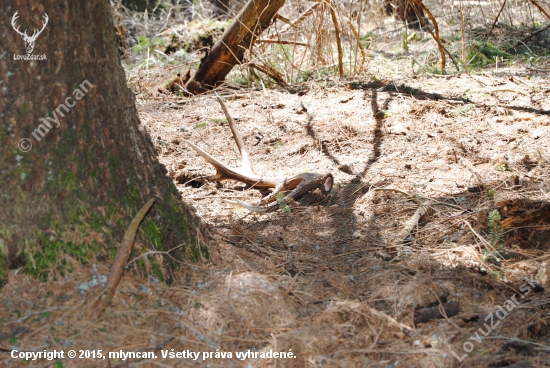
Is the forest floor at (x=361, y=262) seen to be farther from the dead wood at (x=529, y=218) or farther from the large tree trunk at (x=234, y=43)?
the large tree trunk at (x=234, y=43)

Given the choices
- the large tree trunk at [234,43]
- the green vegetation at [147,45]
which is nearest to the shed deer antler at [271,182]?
the large tree trunk at [234,43]

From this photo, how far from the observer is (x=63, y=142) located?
2.51 meters

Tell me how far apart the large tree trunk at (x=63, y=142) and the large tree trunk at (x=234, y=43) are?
14.8 feet

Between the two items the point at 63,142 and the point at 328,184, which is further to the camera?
the point at 328,184

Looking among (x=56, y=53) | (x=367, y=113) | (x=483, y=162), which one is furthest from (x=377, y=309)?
(x=367, y=113)

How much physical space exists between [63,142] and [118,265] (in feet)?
2.02

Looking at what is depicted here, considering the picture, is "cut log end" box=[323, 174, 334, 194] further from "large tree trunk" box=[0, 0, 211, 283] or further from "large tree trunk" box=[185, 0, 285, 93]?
"large tree trunk" box=[185, 0, 285, 93]

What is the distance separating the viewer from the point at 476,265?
121 inches

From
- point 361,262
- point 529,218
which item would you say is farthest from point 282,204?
point 529,218

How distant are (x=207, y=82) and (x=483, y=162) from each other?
4148 mm

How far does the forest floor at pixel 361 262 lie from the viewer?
2.38 meters

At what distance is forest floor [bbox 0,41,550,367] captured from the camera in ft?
7.80

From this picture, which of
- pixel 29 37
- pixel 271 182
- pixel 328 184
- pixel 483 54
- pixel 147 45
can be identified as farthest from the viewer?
pixel 147 45

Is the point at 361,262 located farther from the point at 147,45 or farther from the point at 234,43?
the point at 147,45
